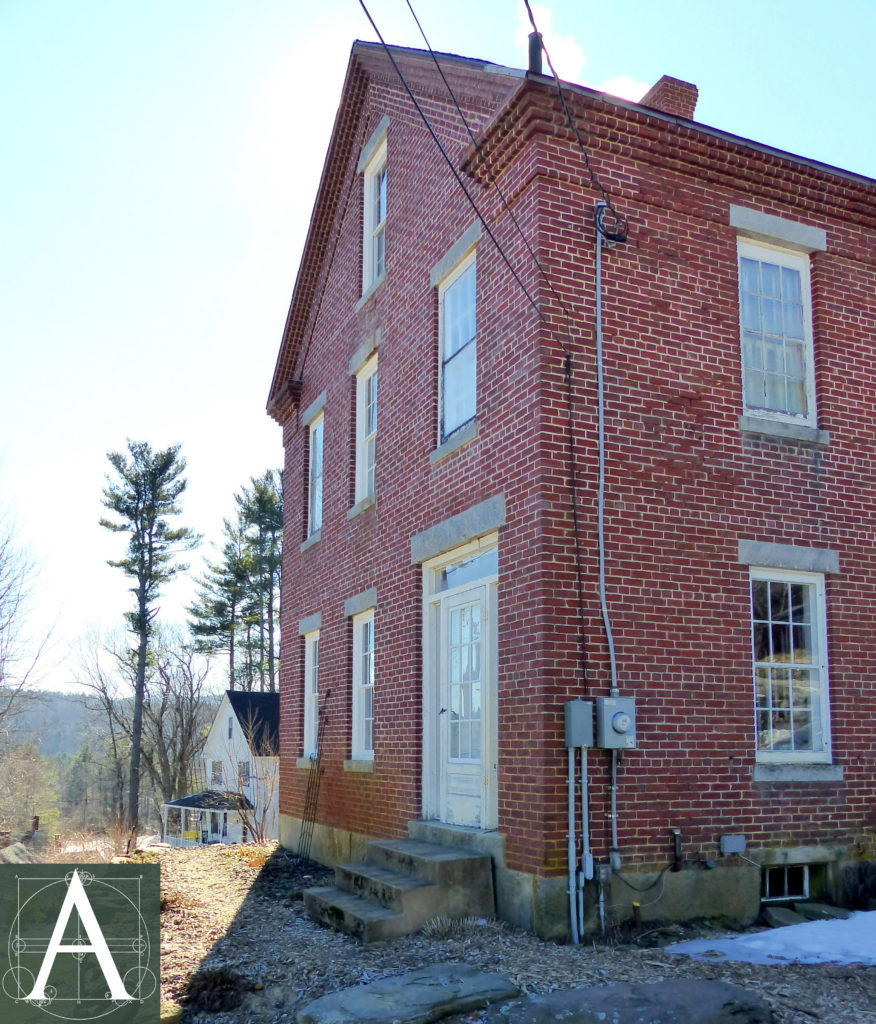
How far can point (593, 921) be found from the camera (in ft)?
23.8

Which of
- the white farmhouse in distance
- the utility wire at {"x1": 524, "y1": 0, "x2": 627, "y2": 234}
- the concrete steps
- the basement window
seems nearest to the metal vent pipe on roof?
the utility wire at {"x1": 524, "y1": 0, "x2": 627, "y2": 234}

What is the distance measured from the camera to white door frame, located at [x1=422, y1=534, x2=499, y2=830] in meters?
8.53

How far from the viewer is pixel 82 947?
8.58 meters

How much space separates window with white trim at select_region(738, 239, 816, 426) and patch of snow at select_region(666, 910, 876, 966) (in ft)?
14.4

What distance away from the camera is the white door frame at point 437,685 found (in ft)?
28.0

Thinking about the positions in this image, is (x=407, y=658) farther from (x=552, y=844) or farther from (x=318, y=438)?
(x=318, y=438)

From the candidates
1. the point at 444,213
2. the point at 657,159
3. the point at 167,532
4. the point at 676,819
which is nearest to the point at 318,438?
the point at 444,213

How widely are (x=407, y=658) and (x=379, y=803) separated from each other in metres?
1.85

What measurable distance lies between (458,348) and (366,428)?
3.39 m

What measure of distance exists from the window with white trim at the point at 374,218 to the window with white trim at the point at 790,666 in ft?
21.7

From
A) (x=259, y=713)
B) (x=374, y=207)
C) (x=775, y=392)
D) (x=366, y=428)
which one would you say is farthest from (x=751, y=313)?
(x=259, y=713)

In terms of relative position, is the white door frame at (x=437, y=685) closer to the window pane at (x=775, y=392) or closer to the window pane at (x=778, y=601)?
the window pane at (x=778, y=601)

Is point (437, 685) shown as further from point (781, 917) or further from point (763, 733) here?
point (781, 917)

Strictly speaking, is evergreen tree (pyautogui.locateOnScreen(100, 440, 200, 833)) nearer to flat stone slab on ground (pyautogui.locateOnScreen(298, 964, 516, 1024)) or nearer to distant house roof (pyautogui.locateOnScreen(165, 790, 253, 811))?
distant house roof (pyautogui.locateOnScreen(165, 790, 253, 811))
